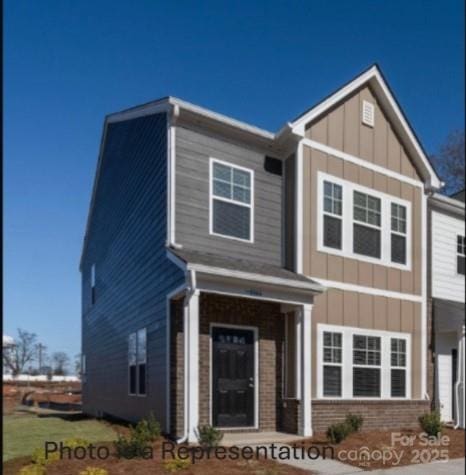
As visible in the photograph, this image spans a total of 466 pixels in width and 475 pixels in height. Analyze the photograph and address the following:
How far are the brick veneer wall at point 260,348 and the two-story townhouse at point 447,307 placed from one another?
4.32 meters

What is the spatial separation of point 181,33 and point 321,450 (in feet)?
22.8

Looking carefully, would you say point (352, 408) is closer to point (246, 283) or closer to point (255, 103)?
point (246, 283)

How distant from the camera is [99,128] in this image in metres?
14.3

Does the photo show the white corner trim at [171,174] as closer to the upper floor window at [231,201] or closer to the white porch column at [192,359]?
the upper floor window at [231,201]

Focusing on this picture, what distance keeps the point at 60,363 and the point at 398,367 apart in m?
12.0

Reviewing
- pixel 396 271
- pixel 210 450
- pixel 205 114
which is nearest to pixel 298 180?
pixel 205 114

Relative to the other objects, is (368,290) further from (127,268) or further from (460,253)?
(127,268)

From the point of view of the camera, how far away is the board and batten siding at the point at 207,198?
36.5ft

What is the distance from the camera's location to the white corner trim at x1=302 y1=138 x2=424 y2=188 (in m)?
12.6

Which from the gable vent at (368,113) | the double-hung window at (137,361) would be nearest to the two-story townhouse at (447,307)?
the gable vent at (368,113)

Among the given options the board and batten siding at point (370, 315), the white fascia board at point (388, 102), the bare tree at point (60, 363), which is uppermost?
the white fascia board at point (388, 102)

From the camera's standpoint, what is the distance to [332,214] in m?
12.7

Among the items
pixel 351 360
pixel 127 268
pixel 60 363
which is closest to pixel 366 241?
pixel 351 360

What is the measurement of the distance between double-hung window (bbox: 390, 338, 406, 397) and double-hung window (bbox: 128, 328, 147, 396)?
5045mm
